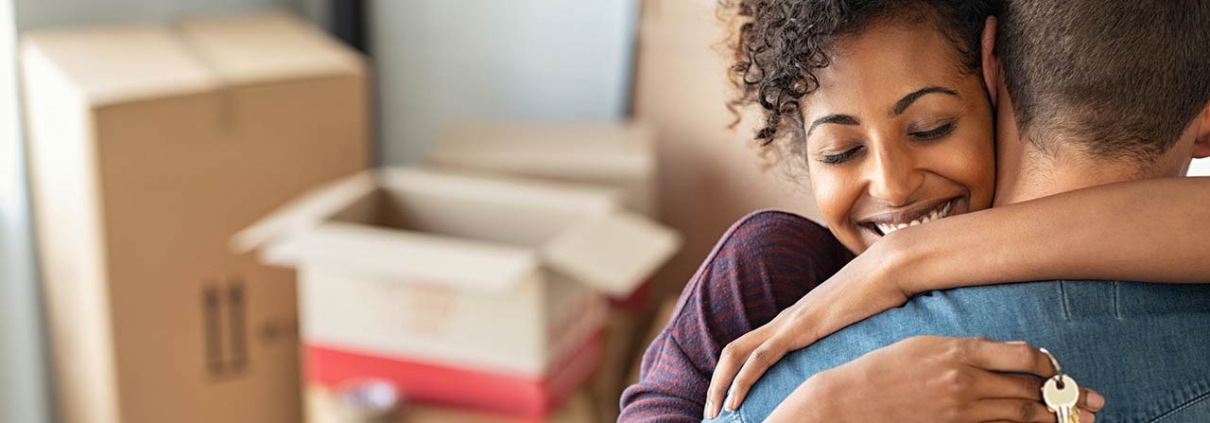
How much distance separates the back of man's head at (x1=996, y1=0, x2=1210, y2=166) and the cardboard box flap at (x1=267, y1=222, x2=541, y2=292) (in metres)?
1.24

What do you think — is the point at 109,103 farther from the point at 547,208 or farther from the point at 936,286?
the point at 936,286

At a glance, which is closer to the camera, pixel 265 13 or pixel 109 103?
pixel 109 103

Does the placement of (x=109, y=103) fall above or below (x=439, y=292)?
above

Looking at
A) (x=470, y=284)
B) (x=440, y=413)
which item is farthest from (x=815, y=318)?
(x=440, y=413)

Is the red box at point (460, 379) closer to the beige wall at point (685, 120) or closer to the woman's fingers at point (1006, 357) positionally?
the beige wall at point (685, 120)

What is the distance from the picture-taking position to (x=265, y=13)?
2.85 m

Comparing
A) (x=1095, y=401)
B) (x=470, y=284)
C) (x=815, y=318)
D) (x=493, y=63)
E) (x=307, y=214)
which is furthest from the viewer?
(x=493, y=63)

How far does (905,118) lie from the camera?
90 cm

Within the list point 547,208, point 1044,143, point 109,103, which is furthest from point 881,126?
point 109,103

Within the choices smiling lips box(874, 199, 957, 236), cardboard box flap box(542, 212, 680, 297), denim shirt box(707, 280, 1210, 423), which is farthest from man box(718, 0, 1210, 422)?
cardboard box flap box(542, 212, 680, 297)

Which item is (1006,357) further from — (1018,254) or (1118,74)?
(1118,74)

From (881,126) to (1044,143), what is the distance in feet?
0.42

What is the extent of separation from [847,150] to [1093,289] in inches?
9.0

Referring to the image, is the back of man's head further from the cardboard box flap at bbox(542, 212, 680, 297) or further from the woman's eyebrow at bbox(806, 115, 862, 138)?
the cardboard box flap at bbox(542, 212, 680, 297)
